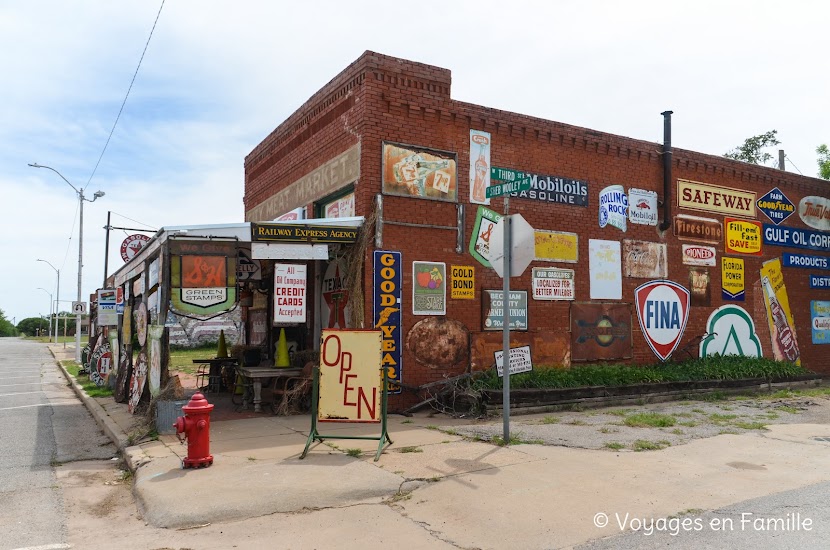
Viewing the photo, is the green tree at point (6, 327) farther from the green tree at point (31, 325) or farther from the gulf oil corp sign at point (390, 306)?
the gulf oil corp sign at point (390, 306)

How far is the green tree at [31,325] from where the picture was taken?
148 metres

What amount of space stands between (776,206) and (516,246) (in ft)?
43.6

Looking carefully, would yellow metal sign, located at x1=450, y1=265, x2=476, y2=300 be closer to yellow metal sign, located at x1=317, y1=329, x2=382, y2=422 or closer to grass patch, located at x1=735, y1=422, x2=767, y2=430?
yellow metal sign, located at x1=317, y1=329, x2=382, y2=422

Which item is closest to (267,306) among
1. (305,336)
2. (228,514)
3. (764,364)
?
(305,336)

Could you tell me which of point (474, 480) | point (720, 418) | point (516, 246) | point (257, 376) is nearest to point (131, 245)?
point (257, 376)

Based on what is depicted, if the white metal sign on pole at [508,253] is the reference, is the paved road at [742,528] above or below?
below

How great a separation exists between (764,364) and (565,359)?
6.22 metres

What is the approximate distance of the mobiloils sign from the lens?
14.7 metres

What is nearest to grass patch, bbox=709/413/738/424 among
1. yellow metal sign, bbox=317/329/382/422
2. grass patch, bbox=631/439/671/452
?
grass patch, bbox=631/439/671/452

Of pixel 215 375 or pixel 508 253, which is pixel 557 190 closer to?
pixel 508 253

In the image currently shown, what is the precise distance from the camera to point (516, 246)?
28.1ft

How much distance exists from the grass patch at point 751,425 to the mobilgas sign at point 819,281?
10.6m

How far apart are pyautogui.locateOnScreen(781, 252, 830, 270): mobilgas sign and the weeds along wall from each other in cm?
90

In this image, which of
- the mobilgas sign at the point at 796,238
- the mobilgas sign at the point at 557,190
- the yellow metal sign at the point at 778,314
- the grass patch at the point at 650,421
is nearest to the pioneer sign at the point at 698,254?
the yellow metal sign at the point at 778,314
